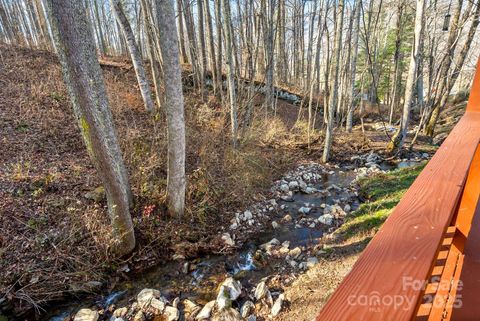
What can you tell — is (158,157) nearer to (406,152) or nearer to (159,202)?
(159,202)

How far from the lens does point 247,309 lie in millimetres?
3023

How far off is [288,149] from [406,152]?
3.88m

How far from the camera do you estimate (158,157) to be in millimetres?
5539

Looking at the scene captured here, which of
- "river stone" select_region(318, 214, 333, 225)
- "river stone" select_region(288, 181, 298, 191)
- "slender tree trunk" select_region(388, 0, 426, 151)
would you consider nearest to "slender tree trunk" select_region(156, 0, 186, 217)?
"river stone" select_region(318, 214, 333, 225)

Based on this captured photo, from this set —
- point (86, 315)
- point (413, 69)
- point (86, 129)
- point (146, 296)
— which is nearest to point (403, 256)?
point (86, 129)

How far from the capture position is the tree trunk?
2568 mm

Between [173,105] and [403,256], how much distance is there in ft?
12.5

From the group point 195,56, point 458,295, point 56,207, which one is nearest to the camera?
point 458,295

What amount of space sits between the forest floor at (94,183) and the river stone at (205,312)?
3.44 feet

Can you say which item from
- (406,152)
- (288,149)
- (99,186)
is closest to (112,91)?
(99,186)

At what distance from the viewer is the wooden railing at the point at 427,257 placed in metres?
0.55

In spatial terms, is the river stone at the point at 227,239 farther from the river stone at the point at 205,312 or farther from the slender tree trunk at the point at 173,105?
the river stone at the point at 205,312

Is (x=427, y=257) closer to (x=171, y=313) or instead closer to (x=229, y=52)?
(x=171, y=313)

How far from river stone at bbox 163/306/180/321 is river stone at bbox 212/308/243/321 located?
48cm
